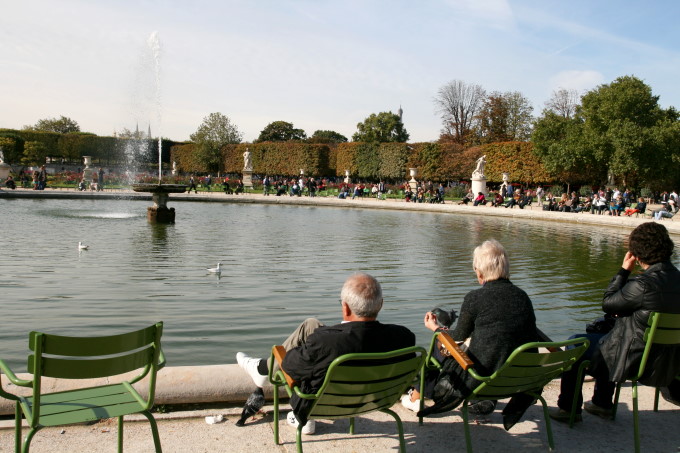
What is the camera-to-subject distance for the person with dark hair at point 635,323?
3357 millimetres

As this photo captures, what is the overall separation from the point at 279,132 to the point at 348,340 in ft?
299

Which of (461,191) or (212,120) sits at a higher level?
(212,120)

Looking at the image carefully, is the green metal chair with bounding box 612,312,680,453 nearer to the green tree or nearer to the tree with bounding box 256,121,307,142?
the green tree

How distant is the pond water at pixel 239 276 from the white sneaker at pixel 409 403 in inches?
78.3

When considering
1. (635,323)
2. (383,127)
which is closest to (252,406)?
(635,323)

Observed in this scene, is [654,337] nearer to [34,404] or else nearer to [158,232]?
[34,404]

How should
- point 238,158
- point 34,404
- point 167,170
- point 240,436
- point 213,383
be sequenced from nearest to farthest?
point 34,404 < point 240,436 < point 213,383 < point 238,158 < point 167,170

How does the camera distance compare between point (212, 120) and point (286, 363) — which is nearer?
point (286, 363)

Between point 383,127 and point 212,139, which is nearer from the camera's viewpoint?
point 212,139

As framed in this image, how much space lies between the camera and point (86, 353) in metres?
2.46

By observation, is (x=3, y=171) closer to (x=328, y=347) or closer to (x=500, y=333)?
(x=328, y=347)

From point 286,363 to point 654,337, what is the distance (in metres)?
1.99

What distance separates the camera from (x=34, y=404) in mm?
2541

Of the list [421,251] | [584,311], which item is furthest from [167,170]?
[584,311]
